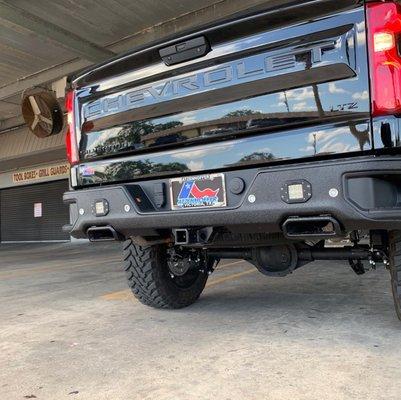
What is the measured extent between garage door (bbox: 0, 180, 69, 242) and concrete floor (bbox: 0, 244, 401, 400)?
16071 mm

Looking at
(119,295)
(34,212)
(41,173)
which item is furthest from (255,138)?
(34,212)

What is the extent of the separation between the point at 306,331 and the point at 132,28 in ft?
27.4

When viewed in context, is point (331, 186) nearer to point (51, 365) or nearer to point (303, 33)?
point (303, 33)

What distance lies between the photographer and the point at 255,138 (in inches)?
112

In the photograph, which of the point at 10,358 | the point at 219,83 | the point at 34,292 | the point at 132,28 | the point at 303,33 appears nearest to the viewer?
the point at 303,33

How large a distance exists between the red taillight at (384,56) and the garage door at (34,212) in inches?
736

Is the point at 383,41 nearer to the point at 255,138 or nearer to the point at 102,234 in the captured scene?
the point at 255,138

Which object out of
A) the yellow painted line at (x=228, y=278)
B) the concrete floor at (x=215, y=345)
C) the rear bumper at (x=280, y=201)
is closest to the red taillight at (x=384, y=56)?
the rear bumper at (x=280, y=201)

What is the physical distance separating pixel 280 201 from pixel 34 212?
21.2m

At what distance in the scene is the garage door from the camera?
68.6ft

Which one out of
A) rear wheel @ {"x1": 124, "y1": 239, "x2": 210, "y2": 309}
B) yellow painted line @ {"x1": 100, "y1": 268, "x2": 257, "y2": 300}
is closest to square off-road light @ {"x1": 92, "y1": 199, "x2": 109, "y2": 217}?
rear wheel @ {"x1": 124, "y1": 239, "x2": 210, "y2": 309}

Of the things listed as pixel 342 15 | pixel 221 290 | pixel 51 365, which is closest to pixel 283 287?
pixel 221 290

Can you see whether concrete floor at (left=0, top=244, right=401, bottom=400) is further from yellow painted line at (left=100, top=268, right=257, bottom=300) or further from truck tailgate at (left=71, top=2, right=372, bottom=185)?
truck tailgate at (left=71, top=2, right=372, bottom=185)

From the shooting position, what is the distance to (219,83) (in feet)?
9.78
